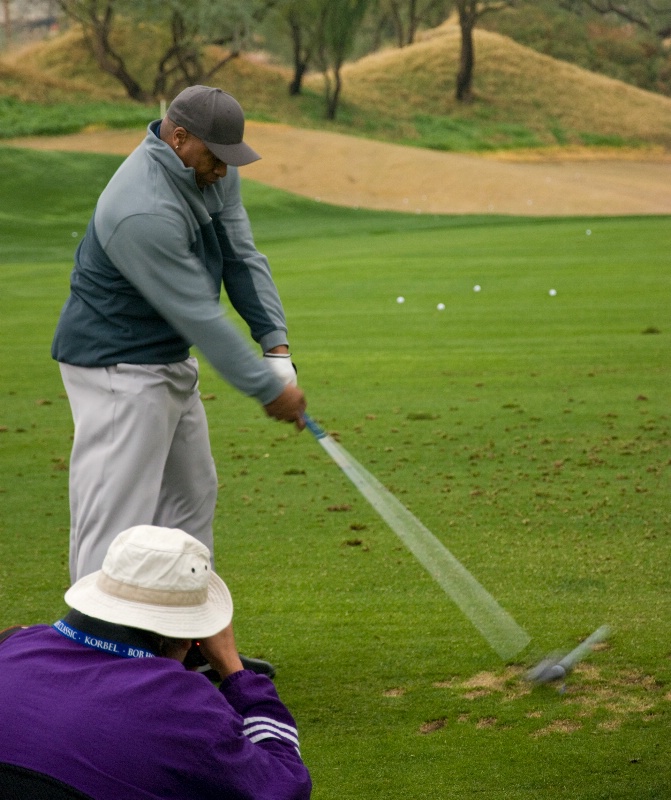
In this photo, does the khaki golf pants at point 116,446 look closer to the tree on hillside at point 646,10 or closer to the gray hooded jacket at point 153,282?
the gray hooded jacket at point 153,282

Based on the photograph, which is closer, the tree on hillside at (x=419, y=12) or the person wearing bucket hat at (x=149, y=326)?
→ the person wearing bucket hat at (x=149, y=326)

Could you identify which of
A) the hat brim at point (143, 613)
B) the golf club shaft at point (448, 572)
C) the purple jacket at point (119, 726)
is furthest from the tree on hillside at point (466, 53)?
the purple jacket at point (119, 726)

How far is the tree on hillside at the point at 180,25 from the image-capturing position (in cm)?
4888

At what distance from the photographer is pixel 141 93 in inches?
1954

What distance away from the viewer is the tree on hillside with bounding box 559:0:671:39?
73438 millimetres

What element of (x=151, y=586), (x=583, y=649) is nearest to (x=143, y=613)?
A: (x=151, y=586)

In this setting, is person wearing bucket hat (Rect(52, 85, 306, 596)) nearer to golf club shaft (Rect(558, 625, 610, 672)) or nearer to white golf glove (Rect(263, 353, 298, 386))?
white golf glove (Rect(263, 353, 298, 386))

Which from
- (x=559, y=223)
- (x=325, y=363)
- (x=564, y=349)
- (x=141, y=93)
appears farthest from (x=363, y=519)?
(x=141, y=93)

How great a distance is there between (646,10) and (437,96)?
923 inches

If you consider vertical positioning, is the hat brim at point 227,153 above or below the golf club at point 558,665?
above

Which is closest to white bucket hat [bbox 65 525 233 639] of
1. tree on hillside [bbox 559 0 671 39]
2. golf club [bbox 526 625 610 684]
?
golf club [bbox 526 625 610 684]

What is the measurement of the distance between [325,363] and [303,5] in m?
44.9

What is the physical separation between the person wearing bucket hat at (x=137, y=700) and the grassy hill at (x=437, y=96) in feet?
146

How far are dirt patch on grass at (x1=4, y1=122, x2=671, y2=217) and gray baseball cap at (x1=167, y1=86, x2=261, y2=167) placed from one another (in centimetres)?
2885
